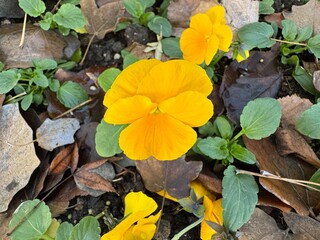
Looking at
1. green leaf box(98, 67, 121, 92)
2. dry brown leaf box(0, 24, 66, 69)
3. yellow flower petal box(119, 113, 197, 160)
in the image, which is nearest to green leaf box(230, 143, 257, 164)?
yellow flower petal box(119, 113, 197, 160)

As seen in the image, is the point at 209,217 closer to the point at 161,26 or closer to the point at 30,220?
the point at 30,220

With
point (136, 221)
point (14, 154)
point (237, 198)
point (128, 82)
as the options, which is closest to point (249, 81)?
point (237, 198)

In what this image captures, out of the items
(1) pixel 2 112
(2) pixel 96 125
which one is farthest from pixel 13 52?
(2) pixel 96 125

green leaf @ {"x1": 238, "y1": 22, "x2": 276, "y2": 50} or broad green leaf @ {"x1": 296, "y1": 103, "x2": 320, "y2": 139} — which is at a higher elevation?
green leaf @ {"x1": 238, "y1": 22, "x2": 276, "y2": 50}

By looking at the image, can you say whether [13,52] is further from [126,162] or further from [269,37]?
[269,37]

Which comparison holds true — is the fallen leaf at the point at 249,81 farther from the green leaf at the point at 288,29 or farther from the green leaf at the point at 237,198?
the green leaf at the point at 237,198

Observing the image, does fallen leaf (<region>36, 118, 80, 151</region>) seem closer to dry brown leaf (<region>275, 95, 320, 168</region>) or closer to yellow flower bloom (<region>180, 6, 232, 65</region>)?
yellow flower bloom (<region>180, 6, 232, 65</region>)

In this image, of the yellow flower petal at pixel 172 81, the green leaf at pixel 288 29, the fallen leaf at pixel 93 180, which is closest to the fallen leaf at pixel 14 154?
the fallen leaf at pixel 93 180
